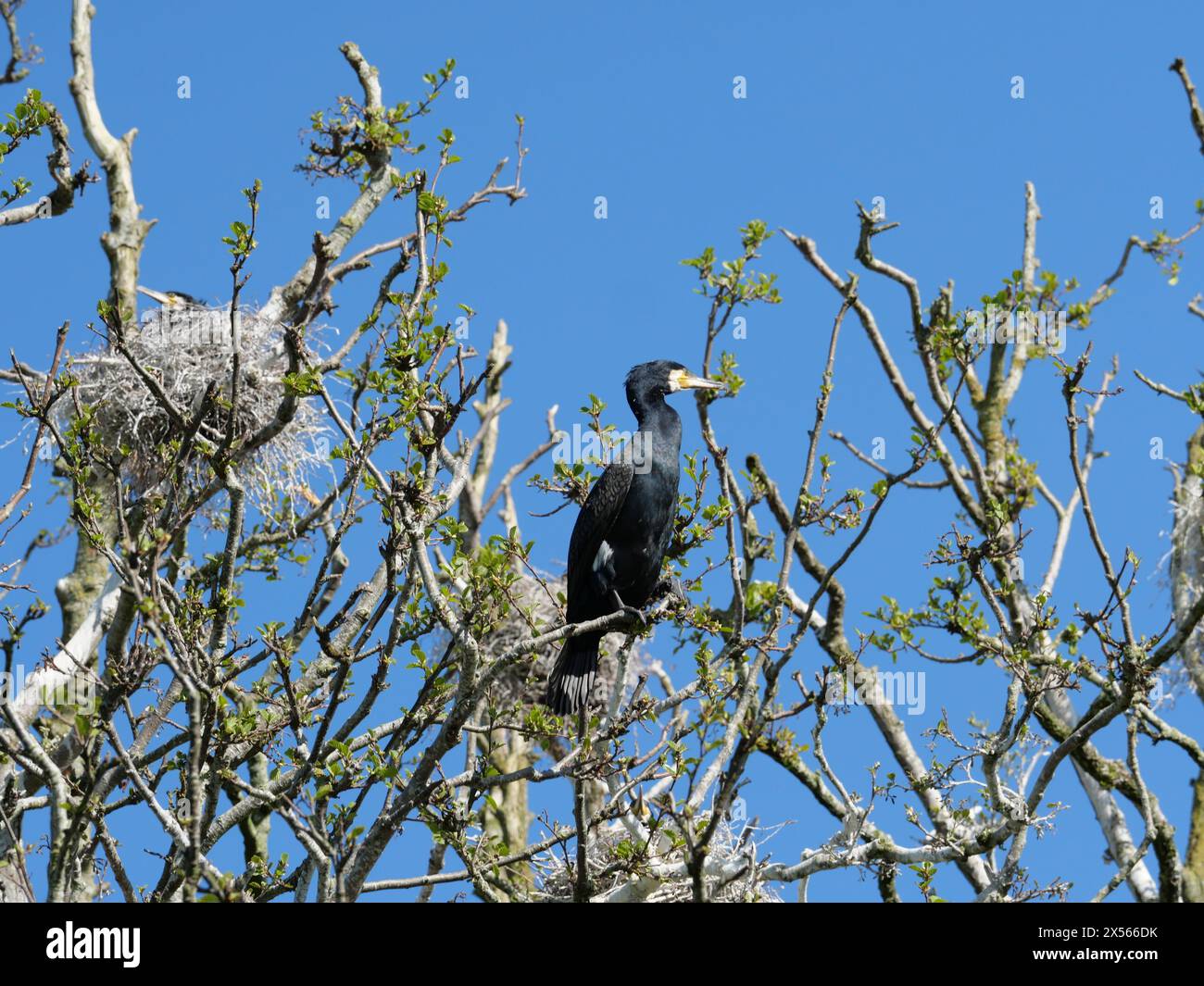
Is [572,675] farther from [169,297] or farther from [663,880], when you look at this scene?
[169,297]

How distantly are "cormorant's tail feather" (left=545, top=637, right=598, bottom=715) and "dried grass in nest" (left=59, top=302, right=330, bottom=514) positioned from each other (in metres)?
2.79

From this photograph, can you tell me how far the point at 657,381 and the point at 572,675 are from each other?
5.55 feet

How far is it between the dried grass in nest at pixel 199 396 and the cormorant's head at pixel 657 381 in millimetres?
2626

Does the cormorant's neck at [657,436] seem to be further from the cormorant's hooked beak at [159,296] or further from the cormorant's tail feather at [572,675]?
the cormorant's hooked beak at [159,296]

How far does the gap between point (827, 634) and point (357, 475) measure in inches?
185

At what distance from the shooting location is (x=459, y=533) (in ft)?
18.3

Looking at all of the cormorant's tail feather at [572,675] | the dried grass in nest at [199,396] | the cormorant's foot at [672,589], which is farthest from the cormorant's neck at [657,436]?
the dried grass in nest at [199,396]

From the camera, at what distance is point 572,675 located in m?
7.03

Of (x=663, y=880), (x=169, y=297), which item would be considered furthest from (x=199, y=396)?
(x=663, y=880)

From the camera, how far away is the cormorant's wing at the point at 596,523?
7141mm

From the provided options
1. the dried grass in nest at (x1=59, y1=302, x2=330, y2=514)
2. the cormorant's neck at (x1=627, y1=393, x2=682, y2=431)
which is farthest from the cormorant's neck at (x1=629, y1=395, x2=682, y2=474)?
the dried grass in nest at (x1=59, y1=302, x2=330, y2=514)

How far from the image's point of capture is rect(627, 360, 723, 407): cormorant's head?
25.1ft

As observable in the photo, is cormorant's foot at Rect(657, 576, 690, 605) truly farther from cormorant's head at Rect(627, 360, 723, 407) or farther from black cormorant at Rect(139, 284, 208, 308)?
black cormorant at Rect(139, 284, 208, 308)
